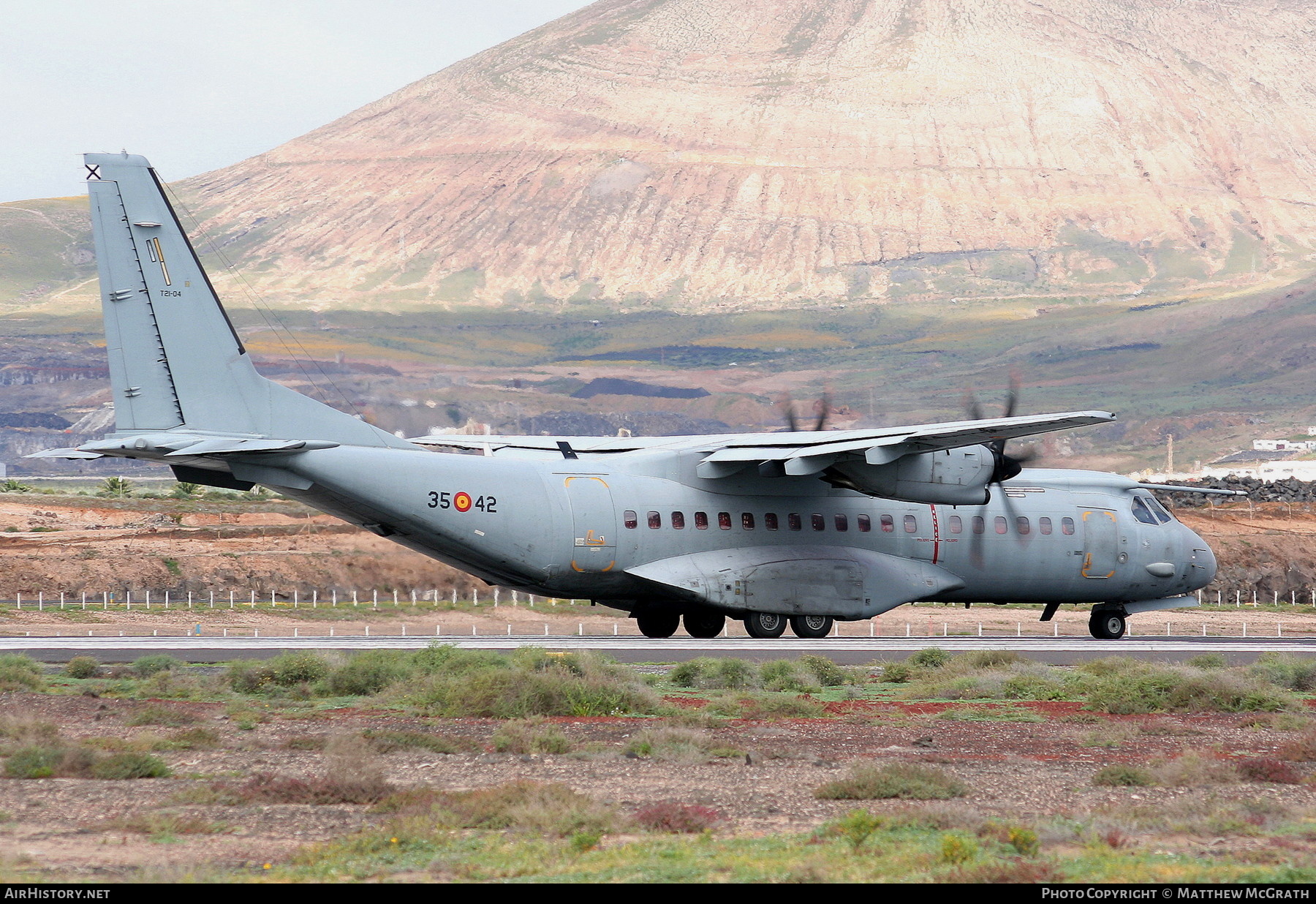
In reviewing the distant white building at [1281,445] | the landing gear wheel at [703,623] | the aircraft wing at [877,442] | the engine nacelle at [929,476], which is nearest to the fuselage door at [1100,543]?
the engine nacelle at [929,476]

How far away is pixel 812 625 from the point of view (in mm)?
32500

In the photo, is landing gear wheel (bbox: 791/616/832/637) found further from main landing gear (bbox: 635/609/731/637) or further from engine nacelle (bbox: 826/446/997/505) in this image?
engine nacelle (bbox: 826/446/997/505)

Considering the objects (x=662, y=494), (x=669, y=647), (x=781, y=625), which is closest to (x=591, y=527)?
(x=662, y=494)

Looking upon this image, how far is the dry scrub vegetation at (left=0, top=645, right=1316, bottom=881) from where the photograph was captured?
34.5 feet

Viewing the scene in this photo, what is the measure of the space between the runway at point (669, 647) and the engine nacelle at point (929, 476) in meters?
3.35

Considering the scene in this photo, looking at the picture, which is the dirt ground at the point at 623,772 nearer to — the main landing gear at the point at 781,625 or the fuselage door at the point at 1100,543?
the main landing gear at the point at 781,625

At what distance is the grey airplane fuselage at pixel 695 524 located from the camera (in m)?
28.2

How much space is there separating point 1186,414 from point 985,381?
28.1 meters

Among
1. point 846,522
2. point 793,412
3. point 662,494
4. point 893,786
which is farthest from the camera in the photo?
point 793,412

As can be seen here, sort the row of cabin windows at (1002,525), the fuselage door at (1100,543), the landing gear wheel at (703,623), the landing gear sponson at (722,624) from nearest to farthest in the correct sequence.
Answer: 1. the landing gear sponson at (722,624)
2. the landing gear wheel at (703,623)
3. the row of cabin windows at (1002,525)
4. the fuselage door at (1100,543)

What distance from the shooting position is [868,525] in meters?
32.9

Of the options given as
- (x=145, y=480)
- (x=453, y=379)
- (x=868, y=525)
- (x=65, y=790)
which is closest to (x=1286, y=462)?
(x=453, y=379)

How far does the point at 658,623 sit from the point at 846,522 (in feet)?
16.4

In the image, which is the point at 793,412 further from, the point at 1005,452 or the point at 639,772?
the point at 639,772
